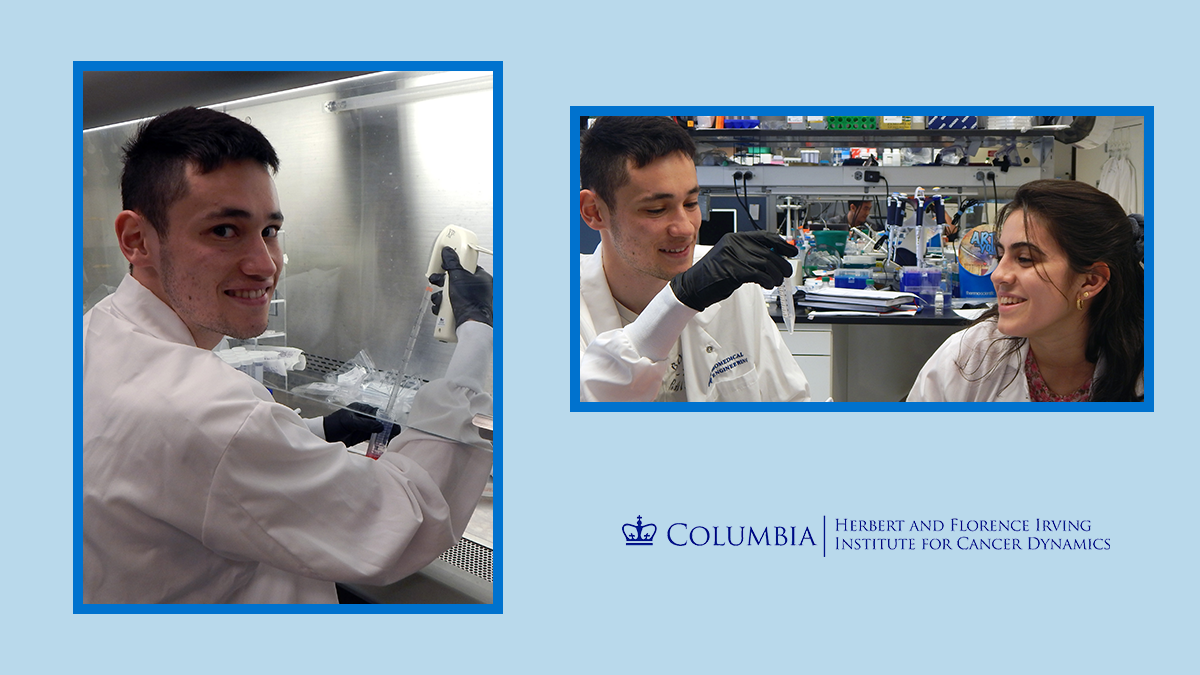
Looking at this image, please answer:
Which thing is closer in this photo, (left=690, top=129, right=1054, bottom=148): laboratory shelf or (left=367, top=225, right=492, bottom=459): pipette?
(left=367, top=225, right=492, bottom=459): pipette

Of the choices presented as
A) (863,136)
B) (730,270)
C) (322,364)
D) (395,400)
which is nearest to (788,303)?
(730,270)

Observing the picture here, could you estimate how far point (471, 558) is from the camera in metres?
1.82

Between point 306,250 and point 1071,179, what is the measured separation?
1.54 m

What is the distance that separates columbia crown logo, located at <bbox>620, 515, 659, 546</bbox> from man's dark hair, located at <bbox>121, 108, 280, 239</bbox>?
3.35ft

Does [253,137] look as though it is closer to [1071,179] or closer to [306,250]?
[306,250]

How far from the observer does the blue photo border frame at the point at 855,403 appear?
184 centimetres

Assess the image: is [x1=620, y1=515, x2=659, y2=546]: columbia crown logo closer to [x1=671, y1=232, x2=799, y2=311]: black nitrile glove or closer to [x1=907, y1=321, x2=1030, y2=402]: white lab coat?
[x1=671, y1=232, x2=799, y2=311]: black nitrile glove

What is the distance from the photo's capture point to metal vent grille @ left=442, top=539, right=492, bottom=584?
1.80 m

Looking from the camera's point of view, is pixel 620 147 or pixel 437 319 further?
pixel 620 147

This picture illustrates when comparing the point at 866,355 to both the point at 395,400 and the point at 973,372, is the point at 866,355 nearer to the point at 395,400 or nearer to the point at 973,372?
A: the point at 973,372

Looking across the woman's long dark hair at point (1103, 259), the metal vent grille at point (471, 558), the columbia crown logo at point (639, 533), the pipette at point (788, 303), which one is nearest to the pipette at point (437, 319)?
the metal vent grille at point (471, 558)

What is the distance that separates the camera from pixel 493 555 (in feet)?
6.02

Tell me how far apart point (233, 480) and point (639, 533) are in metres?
0.82

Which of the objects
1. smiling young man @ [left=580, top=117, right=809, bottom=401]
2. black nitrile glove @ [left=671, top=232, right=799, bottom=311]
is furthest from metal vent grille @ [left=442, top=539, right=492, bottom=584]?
black nitrile glove @ [left=671, top=232, right=799, bottom=311]
